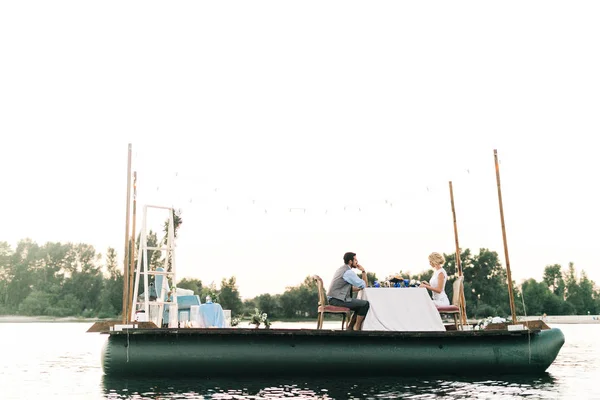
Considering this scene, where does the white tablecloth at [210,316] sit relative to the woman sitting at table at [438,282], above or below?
below

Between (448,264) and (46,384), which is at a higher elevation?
(448,264)

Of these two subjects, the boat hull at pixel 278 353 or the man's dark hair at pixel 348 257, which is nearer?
the boat hull at pixel 278 353

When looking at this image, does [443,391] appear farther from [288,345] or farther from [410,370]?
[288,345]

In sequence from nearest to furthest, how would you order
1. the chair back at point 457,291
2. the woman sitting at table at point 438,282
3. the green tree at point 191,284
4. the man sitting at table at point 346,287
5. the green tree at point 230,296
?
the man sitting at table at point 346,287 → the woman sitting at table at point 438,282 → the chair back at point 457,291 → the green tree at point 230,296 → the green tree at point 191,284

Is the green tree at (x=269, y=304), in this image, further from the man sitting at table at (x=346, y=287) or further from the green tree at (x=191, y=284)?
the man sitting at table at (x=346, y=287)

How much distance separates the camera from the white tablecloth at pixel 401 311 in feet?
33.1

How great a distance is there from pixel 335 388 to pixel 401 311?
165 cm

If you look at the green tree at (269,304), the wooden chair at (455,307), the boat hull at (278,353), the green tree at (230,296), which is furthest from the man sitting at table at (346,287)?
the green tree at (269,304)

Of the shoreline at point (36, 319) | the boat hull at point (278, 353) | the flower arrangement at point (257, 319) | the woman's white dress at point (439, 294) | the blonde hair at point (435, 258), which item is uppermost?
the shoreline at point (36, 319)

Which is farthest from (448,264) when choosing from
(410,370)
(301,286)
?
(410,370)

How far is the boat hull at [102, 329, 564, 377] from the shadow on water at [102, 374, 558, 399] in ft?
0.65

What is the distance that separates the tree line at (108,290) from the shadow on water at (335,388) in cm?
4363

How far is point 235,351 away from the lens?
32.4 ft

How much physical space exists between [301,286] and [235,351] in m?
53.5
